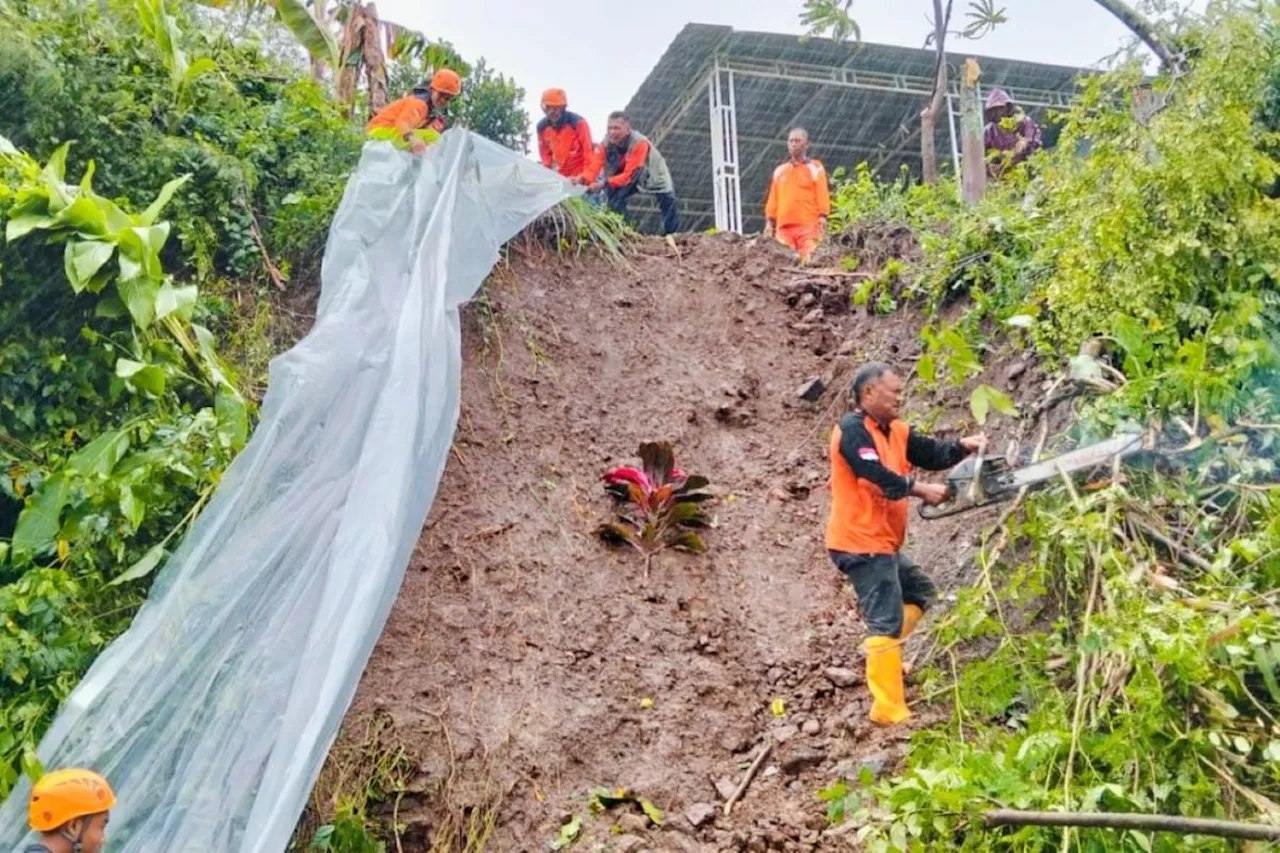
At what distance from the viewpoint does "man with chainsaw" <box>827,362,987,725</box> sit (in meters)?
4.60

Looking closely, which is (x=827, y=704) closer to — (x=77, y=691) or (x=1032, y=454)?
(x=1032, y=454)

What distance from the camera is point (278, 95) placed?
8.12m

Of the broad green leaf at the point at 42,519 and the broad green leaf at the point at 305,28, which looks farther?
the broad green leaf at the point at 305,28

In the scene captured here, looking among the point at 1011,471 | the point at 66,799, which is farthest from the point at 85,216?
the point at 1011,471

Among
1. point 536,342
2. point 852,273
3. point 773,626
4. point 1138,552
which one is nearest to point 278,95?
point 536,342

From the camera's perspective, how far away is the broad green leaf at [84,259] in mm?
5047

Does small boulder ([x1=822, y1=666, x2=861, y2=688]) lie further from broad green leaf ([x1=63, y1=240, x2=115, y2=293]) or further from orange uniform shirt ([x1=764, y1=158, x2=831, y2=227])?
orange uniform shirt ([x1=764, y1=158, x2=831, y2=227])

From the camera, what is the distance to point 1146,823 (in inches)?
118

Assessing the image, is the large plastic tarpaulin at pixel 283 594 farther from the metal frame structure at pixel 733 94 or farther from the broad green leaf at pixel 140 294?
the metal frame structure at pixel 733 94

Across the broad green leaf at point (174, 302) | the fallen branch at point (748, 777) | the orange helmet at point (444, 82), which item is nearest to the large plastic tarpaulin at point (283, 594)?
the broad green leaf at point (174, 302)

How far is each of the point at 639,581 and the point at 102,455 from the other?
2.39 metres

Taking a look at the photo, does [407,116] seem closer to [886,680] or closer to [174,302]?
[174,302]

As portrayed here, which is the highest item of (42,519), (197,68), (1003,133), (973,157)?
(197,68)

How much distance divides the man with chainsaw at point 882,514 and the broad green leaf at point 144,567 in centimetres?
259
